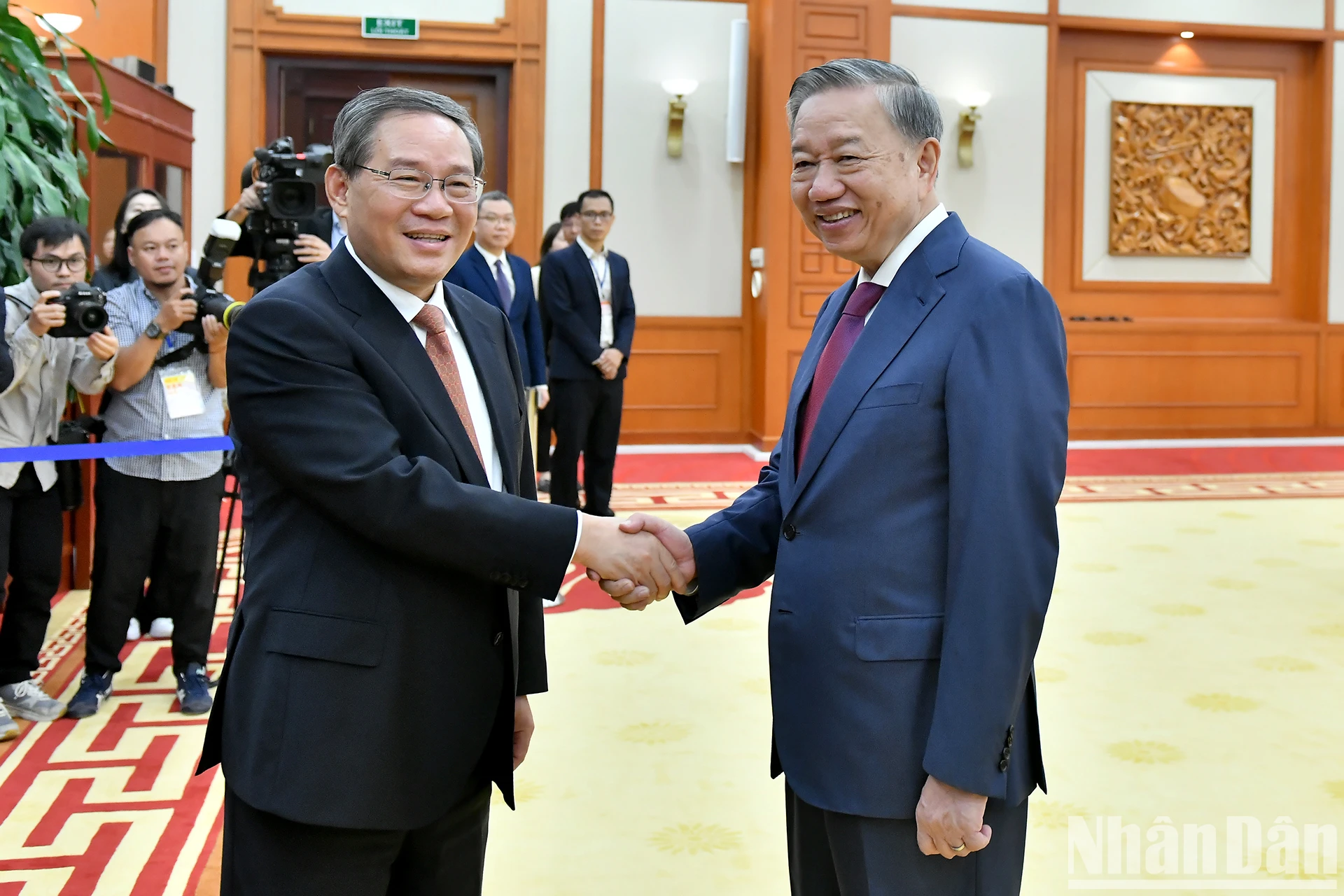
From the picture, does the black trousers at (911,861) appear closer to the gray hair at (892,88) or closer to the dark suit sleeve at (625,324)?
the gray hair at (892,88)

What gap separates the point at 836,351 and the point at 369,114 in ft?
2.18

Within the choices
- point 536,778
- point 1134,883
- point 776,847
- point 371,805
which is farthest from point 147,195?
point 1134,883

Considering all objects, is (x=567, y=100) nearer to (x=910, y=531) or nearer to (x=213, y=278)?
(x=213, y=278)

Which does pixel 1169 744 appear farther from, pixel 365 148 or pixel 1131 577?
pixel 365 148

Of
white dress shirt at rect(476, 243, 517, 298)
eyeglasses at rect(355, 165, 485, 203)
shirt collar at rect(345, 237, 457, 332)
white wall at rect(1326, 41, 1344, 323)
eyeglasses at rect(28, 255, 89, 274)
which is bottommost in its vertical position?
shirt collar at rect(345, 237, 457, 332)

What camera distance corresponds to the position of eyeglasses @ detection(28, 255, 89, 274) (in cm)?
354

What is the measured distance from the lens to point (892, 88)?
1.51 meters

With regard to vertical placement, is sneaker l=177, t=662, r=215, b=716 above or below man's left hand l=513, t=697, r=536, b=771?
below

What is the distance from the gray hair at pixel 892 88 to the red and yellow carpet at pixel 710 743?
164 centimetres

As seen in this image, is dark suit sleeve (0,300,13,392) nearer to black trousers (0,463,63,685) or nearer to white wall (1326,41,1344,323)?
black trousers (0,463,63,685)

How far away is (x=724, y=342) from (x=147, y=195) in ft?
17.0

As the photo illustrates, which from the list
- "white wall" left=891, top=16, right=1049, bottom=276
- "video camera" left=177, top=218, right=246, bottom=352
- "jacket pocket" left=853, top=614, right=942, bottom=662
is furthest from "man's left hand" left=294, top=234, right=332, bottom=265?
"white wall" left=891, top=16, right=1049, bottom=276

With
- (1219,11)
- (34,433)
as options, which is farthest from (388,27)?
(1219,11)

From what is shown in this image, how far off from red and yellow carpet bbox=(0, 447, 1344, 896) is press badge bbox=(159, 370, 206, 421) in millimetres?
877
